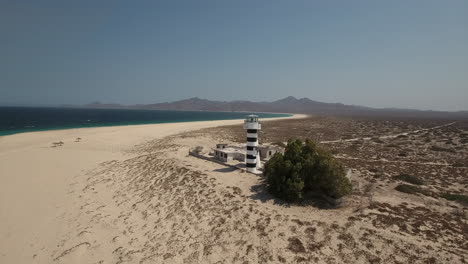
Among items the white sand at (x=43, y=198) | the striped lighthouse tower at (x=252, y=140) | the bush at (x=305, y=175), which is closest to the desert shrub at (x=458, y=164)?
the bush at (x=305, y=175)

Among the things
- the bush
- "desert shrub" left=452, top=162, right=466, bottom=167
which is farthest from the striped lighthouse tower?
"desert shrub" left=452, top=162, right=466, bottom=167

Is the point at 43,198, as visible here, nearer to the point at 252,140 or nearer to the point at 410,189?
the point at 252,140

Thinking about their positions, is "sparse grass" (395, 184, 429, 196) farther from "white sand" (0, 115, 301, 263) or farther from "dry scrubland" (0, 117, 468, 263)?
"white sand" (0, 115, 301, 263)

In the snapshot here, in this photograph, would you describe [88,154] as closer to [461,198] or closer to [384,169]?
[384,169]

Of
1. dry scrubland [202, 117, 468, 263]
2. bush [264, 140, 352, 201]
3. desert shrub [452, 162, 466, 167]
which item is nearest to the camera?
dry scrubland [202, 117, 468, 263]

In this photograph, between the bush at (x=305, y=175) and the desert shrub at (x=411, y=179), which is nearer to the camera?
the bush at (x=305, y=175)

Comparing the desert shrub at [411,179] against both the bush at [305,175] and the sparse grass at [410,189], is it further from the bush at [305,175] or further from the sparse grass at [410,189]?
the bush at [305,175]

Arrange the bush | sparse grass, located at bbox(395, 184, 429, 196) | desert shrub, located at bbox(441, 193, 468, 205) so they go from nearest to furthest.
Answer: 1. the bush
2. desert shrub, located at bbox(441, 193, 468, 205)
3. sparse grass, located at bbox(395, 184, 429, 196)
